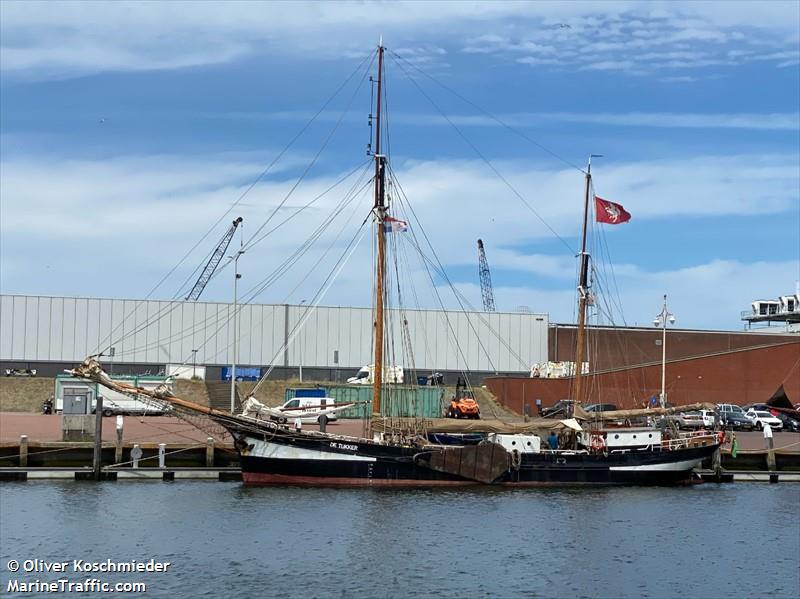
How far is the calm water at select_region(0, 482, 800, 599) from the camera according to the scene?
3014 centimetres

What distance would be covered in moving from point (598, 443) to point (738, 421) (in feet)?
79.7

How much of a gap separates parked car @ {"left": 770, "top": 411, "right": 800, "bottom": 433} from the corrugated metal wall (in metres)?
29.4

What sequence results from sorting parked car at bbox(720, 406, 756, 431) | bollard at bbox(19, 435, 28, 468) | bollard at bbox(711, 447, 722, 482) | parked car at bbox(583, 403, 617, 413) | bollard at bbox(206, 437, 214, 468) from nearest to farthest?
bollard at bbox(19, 435, 28, 468) < bollard at bbox(206, 437, 214, 468) < bollard at bbox(711, 447, 722, 482) < parked car at bbox(583, 403, 617, 413) < parked car at bbox(720, 406, 756, 431)

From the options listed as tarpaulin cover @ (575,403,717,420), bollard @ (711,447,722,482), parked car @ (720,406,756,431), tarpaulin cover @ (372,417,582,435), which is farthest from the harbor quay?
parked car @ (720,406,756,431)

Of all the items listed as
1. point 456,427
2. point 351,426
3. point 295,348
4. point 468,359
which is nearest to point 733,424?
point 351,426

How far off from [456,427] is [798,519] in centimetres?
1495

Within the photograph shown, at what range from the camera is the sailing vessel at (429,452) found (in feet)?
157

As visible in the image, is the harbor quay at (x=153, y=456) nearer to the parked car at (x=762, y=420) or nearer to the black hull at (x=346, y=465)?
the black hull at (x=346, y=465)

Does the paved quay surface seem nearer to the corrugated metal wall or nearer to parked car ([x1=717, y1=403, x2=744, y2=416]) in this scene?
parked car ([x1=717, y1=403, x2=744, y2=416])

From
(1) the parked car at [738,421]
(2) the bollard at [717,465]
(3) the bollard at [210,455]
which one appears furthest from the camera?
(1) the parked car at [738,421]

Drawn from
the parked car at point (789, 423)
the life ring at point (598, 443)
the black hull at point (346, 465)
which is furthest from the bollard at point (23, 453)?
the parked car at point (789, 423)

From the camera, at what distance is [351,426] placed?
6881 centimetres

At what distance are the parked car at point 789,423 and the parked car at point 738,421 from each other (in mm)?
2915

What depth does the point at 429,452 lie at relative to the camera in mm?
48750
